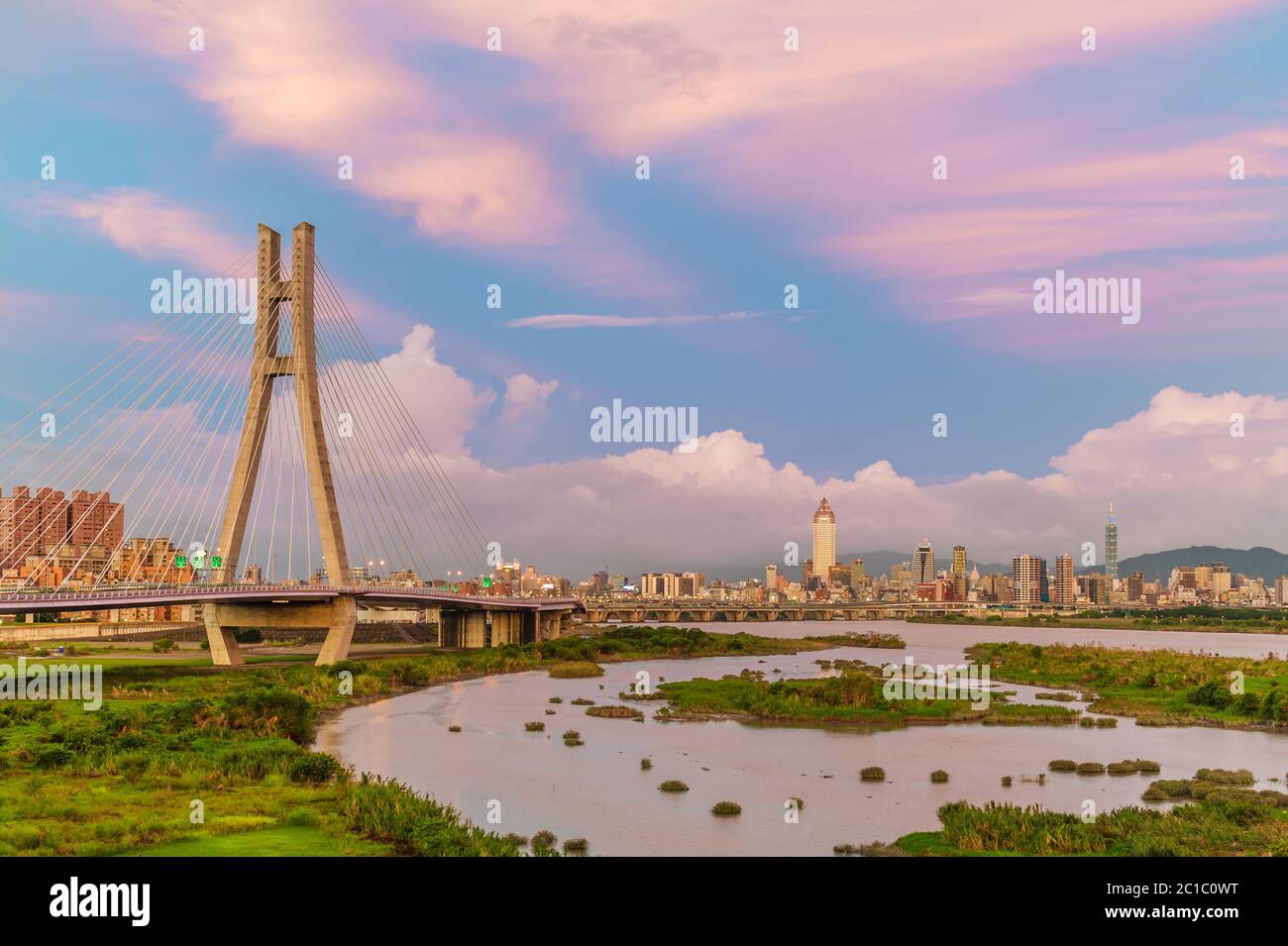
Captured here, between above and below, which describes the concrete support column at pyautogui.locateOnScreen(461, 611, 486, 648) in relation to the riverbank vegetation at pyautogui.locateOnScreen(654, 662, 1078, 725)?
below

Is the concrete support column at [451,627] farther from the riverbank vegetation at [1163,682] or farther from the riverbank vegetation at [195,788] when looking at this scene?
the riverbank vegetation at [1163,682]

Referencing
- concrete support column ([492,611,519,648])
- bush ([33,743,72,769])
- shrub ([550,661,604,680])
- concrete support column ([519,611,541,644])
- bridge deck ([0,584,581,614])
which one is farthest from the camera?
concrete support column ([519,611,541,644])

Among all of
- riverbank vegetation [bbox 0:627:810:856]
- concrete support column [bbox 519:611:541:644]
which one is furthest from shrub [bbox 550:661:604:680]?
concrete support column [bbox 519:611:541:644]

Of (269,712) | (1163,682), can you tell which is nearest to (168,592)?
(269,712)

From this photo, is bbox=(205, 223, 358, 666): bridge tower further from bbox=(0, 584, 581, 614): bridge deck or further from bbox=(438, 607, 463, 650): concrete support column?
bbox=(438, 607, 463, 650): concrete support column
